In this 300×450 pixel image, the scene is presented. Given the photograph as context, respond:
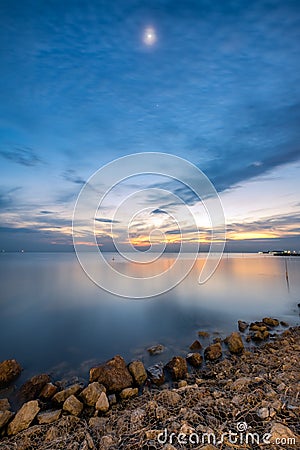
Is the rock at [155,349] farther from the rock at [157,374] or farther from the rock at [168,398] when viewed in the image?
the rock at [168,398]

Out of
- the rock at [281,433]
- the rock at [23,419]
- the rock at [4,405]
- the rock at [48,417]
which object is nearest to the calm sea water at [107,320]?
the rock at [4,405]

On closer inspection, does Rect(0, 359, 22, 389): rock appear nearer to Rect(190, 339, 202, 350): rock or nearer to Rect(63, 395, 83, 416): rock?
Rect(63, 395, 83, 416): rock

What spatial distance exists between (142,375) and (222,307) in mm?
10977

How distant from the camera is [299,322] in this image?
12.9m

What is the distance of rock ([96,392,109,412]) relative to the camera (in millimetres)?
4953

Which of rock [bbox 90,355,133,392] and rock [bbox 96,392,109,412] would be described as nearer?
rock [bbox 96,392,109,412]

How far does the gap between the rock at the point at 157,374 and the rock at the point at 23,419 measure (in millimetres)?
2982

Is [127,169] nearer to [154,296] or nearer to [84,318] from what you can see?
[84,318]

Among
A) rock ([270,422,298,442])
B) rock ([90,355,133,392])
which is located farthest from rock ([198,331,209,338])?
rock ([270,422,298,442])

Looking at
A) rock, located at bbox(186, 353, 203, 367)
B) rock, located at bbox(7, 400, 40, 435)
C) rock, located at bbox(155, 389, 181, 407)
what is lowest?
rock, located at bbox(186, 353, 203, 367)

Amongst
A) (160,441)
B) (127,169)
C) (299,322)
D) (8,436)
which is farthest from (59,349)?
(299,322)

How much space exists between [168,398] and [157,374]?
189 centimetres

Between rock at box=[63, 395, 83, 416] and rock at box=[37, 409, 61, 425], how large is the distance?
0.16m

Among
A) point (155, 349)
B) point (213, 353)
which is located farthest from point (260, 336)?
point (155, 349)
